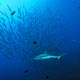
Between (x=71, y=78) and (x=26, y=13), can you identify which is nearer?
(x=26, y=13)

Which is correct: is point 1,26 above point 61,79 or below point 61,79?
below

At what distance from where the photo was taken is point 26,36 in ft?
40.9

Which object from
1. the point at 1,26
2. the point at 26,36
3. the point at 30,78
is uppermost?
the point at 30,78

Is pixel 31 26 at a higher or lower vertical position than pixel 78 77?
higher

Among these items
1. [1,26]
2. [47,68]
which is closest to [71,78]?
[47,68]

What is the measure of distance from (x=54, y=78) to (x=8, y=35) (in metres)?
5.10

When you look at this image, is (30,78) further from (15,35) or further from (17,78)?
(15,35)

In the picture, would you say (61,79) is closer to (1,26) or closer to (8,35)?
(8,35)

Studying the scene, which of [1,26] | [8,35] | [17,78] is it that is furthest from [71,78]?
[17,78]

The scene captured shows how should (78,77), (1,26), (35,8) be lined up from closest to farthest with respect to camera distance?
(1,26)
(35,8)
(78,77)

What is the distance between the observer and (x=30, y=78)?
19953mm

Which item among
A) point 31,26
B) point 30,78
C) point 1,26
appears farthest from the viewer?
point 30,78

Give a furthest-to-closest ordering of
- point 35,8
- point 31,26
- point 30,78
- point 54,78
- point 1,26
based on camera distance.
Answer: point 30,78 → point 54,78 → point 31,26 → point 35,8 → point 1,26

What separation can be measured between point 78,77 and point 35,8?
193 inches
